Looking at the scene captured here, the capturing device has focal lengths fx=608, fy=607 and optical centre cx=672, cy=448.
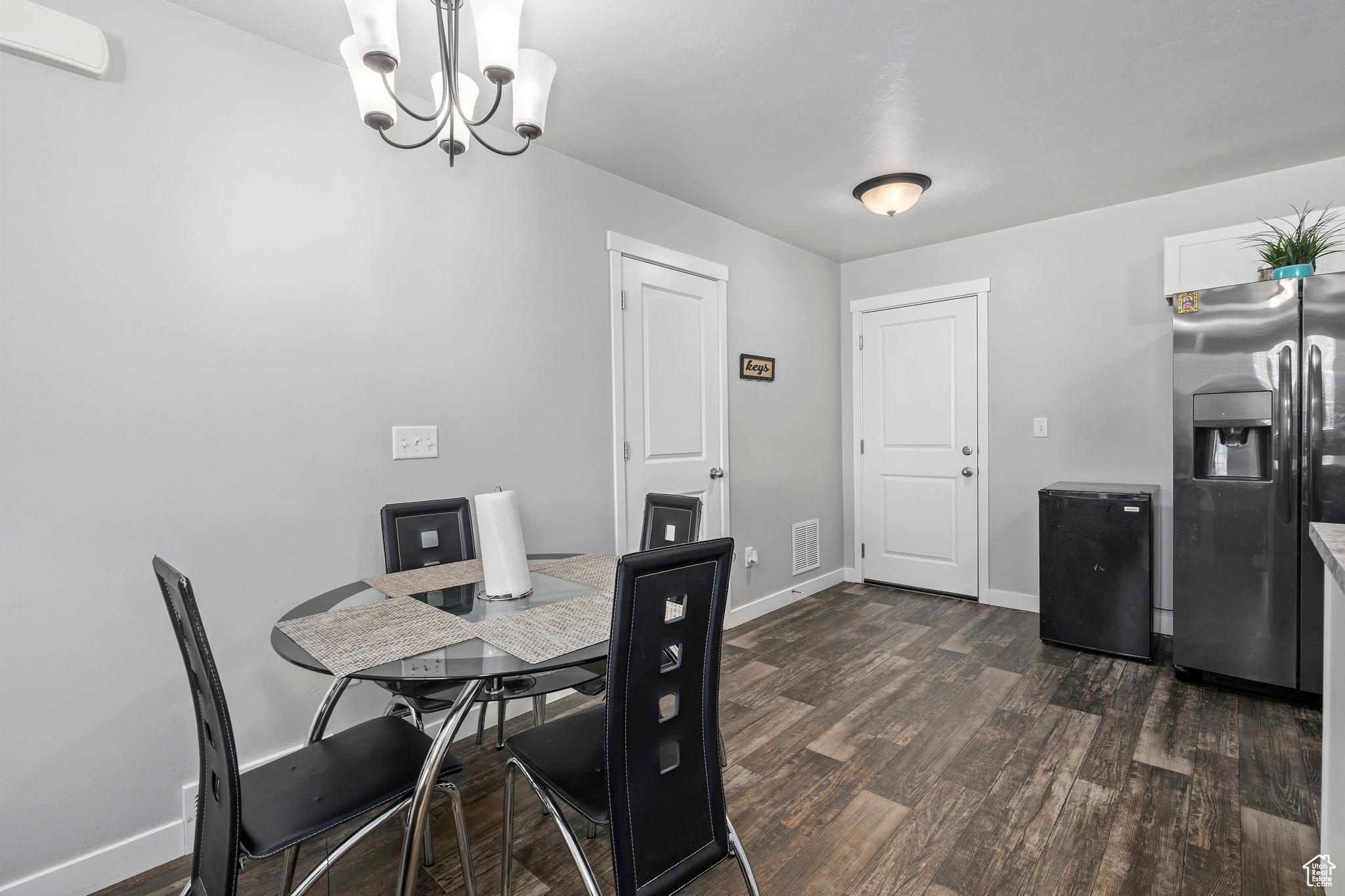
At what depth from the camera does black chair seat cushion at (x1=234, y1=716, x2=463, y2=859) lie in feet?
3.84

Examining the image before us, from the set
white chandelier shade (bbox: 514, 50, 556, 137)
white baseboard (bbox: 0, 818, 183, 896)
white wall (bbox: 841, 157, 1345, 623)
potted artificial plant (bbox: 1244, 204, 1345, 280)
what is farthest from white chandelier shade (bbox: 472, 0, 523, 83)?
potted artificial plant (bbox: 1244, 204, 1345, 280)

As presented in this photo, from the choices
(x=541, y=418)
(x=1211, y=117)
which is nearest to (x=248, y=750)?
(x=541, y=418)

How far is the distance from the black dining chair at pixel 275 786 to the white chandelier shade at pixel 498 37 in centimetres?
129

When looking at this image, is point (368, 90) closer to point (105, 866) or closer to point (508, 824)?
point (508, 824)

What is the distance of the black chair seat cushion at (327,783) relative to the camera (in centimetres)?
117

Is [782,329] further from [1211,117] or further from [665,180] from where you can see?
[1211,117]

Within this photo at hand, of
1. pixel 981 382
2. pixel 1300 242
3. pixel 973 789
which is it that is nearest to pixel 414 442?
pixel 973 789

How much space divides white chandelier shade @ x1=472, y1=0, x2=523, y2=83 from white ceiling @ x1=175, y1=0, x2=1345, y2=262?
41 cm

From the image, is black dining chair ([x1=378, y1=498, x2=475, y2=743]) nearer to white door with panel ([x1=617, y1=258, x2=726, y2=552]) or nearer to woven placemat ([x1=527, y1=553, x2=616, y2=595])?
woven placemat ([x1=527, y1=553, x2=616, y2=595])

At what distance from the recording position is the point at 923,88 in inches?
89.1

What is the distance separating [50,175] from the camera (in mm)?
1602

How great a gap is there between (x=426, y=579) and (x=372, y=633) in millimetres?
506

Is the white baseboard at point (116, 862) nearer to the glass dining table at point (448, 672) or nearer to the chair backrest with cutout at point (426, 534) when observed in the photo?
the glass dining table at point (448, 672)

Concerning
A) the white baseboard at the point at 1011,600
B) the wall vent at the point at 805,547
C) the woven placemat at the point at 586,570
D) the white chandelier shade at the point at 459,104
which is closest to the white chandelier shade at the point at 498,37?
the white chandelier shade at the point at 459,104
